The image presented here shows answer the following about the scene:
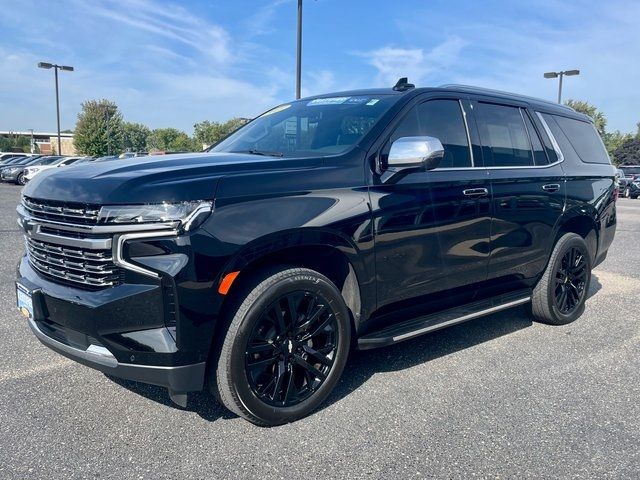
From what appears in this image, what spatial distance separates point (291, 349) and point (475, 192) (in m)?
1.77

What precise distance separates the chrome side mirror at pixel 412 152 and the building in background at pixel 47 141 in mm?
78621

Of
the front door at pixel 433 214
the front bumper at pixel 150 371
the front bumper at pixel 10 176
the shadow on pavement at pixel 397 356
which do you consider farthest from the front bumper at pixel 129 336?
the front bumper at pixel 10 176

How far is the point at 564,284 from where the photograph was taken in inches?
191

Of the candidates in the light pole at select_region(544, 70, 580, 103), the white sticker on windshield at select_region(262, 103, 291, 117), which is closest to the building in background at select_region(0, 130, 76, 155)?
the light pole at select_region(544, 70, 580, 103)

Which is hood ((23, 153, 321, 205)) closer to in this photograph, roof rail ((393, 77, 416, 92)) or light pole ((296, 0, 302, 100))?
roof rail ((393, 77, 416, 92))

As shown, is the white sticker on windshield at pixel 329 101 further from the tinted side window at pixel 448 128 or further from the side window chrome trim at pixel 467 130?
the side window chrome trim at pixel 467 130

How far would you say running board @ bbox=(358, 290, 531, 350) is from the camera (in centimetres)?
325

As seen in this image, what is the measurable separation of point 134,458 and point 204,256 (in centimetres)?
105

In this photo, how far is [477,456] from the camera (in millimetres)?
2631

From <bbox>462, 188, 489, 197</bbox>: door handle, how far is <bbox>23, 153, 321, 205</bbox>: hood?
1213 millimetres

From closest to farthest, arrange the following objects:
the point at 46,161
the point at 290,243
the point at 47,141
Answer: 1. the point at 290,243
2. the point at 46,161
3. the point at 47,141

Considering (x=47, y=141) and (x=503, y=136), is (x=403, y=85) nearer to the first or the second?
(x=503, y=136)

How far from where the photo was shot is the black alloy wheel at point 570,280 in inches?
188

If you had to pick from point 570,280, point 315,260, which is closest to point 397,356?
point 315,260
